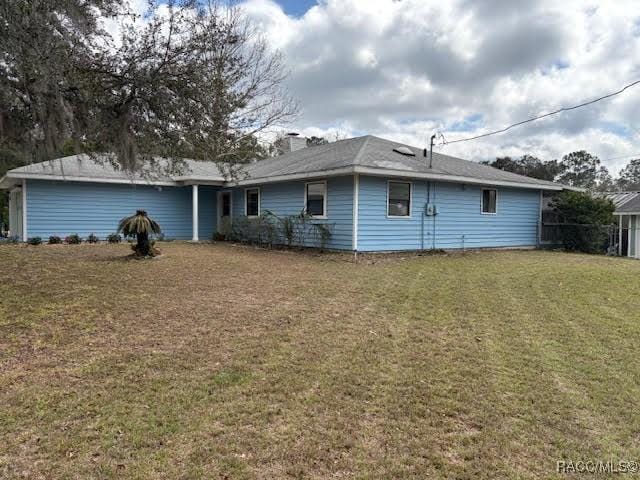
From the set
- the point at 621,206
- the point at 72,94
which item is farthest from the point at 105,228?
the point at 621,206

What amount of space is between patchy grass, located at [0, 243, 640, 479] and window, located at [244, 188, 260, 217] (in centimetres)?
891

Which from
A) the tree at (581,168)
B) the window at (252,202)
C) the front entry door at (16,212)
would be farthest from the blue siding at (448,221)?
the tree at (581,168)

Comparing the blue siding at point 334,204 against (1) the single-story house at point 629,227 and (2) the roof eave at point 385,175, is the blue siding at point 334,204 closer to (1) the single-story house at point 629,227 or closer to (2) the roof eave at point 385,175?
(2) the roof eave at point 385,175

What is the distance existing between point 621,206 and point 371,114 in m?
12.7

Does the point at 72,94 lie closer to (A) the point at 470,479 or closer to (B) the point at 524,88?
(A) the point at 470,479

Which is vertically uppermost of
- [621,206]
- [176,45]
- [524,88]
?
[524,88]

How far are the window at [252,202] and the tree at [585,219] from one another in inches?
410

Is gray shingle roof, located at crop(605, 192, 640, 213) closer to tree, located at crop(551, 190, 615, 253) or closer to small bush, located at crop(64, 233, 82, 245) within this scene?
tree, located at crop(551, 190, 615, 253)

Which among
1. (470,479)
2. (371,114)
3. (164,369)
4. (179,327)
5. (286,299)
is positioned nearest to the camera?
(470,479)

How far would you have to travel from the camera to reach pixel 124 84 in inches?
266

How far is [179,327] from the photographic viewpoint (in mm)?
4895

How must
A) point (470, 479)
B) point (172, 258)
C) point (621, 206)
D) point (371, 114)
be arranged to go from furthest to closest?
point (371, 114) < point (621, 206) < point (172, 258) < point (470, 479)

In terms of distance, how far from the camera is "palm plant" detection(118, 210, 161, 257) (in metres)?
10.1

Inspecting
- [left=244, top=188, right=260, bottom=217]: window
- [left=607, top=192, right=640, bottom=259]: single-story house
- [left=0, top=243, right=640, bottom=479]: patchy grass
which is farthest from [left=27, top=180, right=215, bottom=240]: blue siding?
[left=607, top=192, right=640, bottom=259]: single-story house
